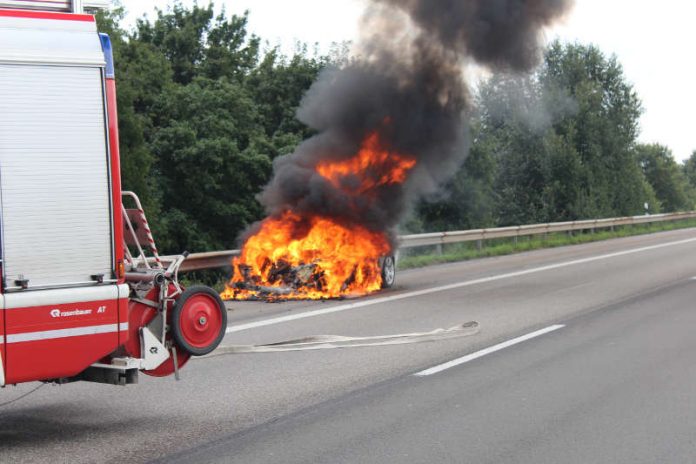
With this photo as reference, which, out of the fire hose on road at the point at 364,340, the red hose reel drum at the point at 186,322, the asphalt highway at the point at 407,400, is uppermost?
the red hose reel drum at the point at 186,322

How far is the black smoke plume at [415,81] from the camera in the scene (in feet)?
58.1

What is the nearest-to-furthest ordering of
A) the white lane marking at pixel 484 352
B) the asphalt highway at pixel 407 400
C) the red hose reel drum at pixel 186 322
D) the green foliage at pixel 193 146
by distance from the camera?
the asphalt highway at pixel 407 400 → the red hose reel drum at pixel 186 322 → the white lane marking at pixel 484 352 → the green foliage at pixel 193 146

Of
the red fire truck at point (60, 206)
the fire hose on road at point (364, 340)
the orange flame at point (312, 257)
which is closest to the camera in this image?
the red fire truck at point (60, 206)

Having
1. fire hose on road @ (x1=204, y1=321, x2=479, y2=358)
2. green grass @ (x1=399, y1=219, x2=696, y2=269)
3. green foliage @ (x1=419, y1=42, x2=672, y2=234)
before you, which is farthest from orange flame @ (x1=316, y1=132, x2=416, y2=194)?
green foliage @ (x1=419, y1=42, x2=672, y2=234)

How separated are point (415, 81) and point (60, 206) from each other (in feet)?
44.1

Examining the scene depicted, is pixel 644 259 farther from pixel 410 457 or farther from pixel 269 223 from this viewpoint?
pixel 410 457

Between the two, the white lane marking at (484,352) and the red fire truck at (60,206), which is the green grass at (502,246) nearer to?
the white lane marking at (484,352)

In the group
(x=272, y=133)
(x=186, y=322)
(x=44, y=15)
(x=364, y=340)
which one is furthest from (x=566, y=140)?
(x=44, y=15)

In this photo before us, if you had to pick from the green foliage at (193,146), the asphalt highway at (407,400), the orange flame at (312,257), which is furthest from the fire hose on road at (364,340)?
the green foliage at (193,146)

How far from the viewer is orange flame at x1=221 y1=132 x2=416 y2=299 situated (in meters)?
14.8

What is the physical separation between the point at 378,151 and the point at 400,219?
55.2 inches

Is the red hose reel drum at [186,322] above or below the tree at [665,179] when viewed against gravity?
below

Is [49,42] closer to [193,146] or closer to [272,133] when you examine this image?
[193,146]

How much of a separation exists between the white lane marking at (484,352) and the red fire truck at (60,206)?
312 cm
